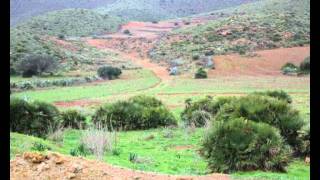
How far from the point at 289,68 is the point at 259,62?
206 inches

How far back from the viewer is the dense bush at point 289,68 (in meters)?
51.0

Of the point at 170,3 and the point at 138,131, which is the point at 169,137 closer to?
the point at 138,131

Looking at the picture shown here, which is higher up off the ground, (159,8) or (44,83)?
(159,8)

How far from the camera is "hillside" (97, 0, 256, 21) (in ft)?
428

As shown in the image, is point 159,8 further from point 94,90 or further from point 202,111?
point 202,111

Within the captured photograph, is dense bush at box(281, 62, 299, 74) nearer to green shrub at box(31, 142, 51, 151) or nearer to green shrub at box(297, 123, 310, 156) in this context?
green shrub at box(297, 123, 310, 156)

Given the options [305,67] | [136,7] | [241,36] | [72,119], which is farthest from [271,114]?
[136,7]

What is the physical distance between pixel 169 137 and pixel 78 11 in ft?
302

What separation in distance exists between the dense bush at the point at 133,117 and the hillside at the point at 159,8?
4105 inches

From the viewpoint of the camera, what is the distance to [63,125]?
22.4 metres

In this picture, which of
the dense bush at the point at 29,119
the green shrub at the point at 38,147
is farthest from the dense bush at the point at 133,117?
the green shrub at the point at 38,147

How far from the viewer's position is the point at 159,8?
140 metres

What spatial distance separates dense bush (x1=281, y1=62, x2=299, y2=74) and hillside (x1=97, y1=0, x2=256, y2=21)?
75534 millimetres

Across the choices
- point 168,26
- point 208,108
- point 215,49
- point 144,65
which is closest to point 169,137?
point 208,108
